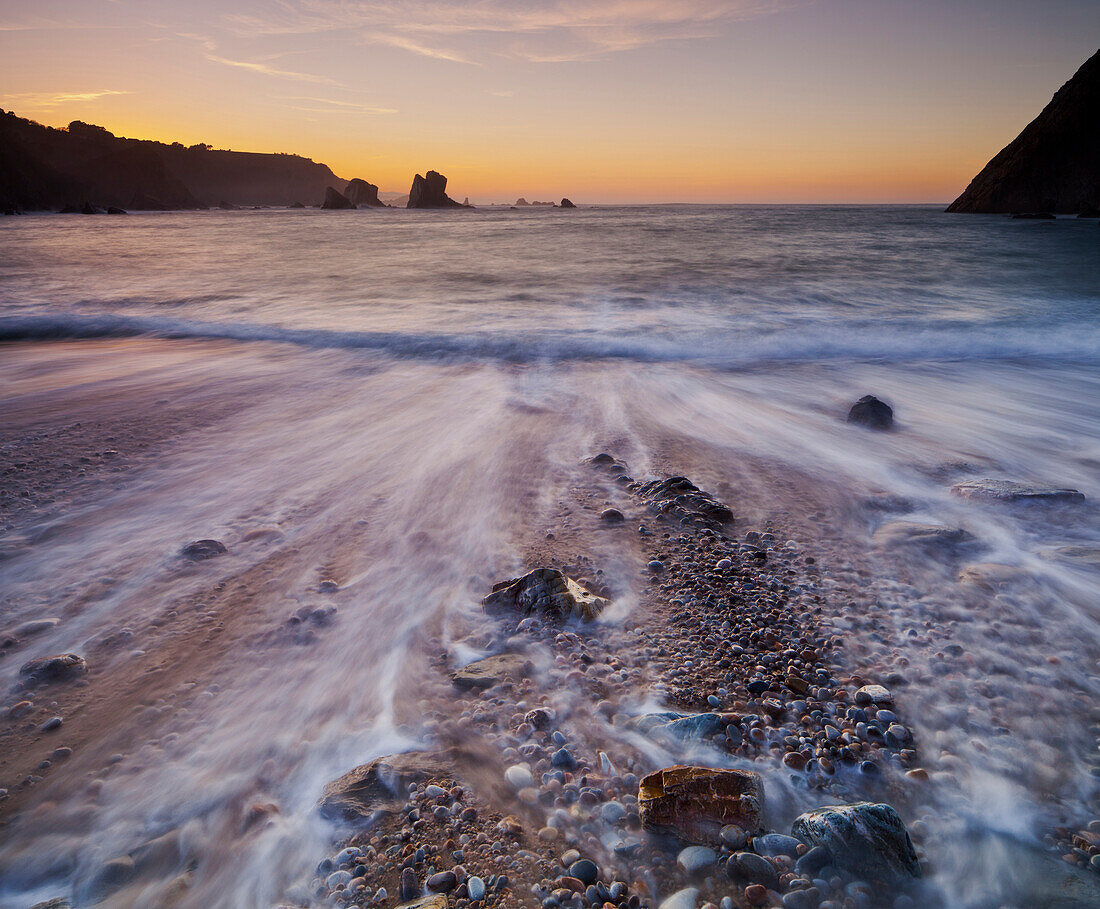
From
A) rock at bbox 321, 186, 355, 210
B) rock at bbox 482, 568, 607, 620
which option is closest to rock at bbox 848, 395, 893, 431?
rock at bbox 482, 568, 607, 620

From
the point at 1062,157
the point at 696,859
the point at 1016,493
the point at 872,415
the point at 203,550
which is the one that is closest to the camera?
the point at 696,859

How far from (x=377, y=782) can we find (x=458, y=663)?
22.2 inches

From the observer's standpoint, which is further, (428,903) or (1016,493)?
(1016,493)

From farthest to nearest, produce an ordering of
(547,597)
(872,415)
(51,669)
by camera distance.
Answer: (872,415) → (547,597) → (51,669)

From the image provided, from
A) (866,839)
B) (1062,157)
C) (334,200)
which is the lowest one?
(866,839)

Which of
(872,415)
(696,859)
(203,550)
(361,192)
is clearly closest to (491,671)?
(696,859)

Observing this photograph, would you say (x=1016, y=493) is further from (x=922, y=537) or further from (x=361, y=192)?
(x=361, y=192)

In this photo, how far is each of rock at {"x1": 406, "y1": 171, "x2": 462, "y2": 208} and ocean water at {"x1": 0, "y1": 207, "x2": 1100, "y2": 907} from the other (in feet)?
385

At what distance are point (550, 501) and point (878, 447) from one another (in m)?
2.59

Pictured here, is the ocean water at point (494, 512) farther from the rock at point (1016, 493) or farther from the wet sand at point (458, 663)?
the rock at point (1016, 493)

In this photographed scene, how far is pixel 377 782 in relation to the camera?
1692 millimetres

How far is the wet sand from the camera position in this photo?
154cm

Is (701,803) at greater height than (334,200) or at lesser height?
lesser

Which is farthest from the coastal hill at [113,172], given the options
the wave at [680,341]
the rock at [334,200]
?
the wave at [680,341]
